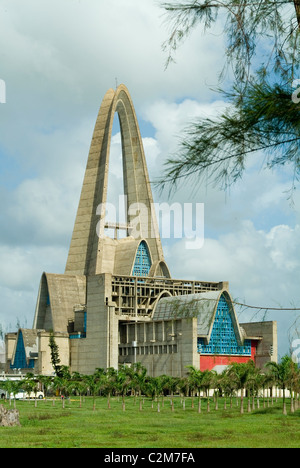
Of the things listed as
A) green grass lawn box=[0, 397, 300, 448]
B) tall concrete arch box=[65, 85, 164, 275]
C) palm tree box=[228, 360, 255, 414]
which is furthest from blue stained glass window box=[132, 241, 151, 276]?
green grass lawn box=[0, 397, 300, 448]

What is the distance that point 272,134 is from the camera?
32.4 ft

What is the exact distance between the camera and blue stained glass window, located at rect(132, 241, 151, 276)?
96438 millimetres

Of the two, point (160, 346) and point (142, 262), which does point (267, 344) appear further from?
point (142, 262)

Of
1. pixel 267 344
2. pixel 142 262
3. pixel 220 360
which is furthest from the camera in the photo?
pixel 142 262

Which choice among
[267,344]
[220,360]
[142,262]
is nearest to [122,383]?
[220,360]

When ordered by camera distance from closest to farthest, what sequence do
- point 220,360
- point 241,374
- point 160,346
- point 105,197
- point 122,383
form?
point 241,374 → point 122,383 → point 220,360 → point 160,346 → point 105,197

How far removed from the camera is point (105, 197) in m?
96.8

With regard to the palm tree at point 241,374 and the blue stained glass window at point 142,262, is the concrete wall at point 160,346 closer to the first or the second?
the blue stained glass window at point 142,262

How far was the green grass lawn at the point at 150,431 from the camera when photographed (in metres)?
29.2

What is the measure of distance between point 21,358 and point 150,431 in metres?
56.7

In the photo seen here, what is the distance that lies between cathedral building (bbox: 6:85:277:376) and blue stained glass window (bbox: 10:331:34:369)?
0.13 metres

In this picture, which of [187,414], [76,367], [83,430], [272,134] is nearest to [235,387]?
[187,414]

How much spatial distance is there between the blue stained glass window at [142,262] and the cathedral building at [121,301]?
0.14m

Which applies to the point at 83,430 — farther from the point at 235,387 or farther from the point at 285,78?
the point at 285,78
